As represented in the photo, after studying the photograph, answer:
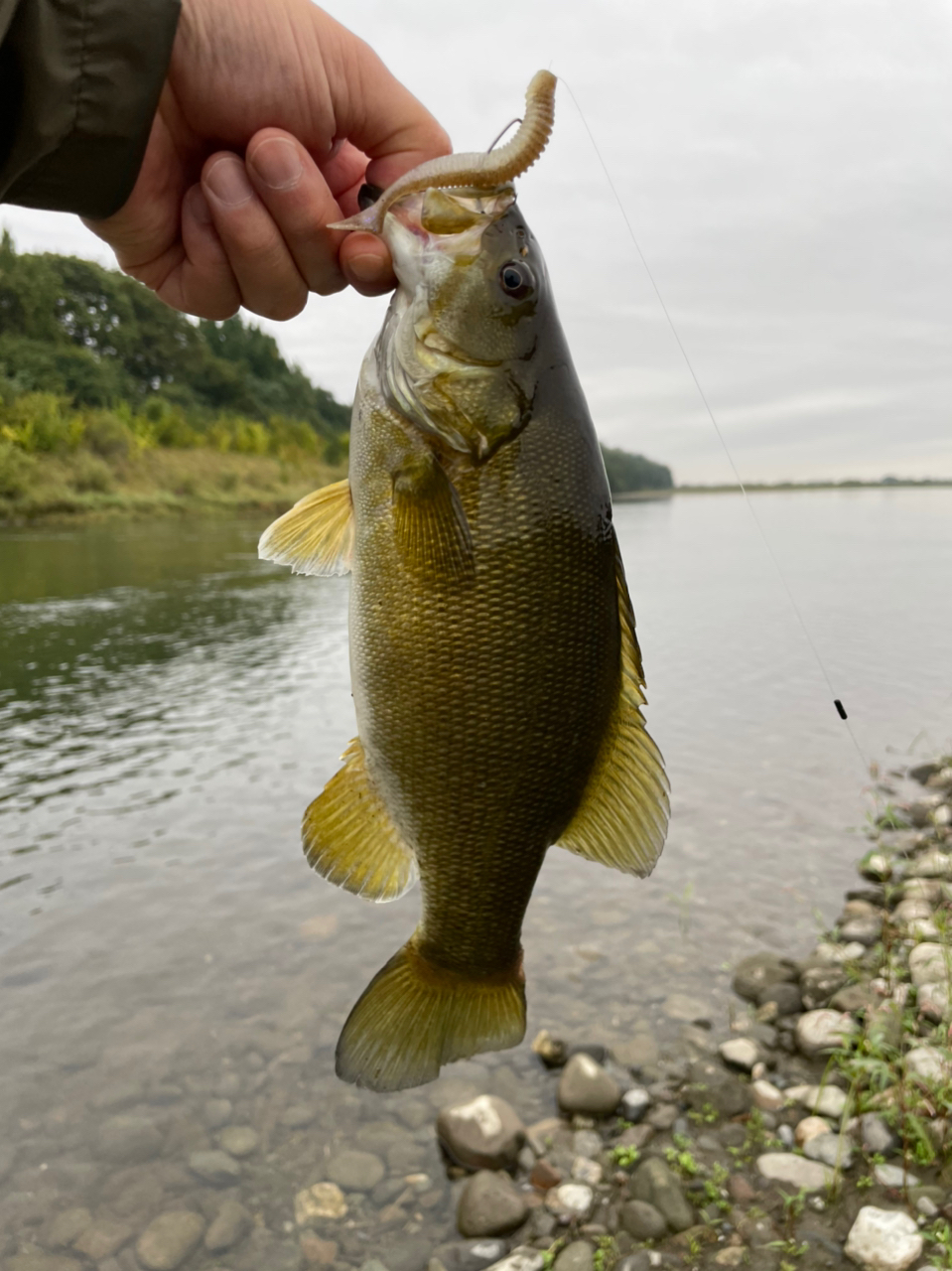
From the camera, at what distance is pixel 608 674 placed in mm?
1778

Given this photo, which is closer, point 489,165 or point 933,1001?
point 489,165

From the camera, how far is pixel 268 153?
2.05 m

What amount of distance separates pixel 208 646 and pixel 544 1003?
10.3m

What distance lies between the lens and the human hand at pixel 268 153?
209 cm

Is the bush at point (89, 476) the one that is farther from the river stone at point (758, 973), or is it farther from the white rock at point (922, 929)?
the white rock at point (922, 929)

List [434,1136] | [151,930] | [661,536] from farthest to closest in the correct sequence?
[661,536], [151,930], [434,1136]

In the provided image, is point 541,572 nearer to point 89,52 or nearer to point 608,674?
point 608,674

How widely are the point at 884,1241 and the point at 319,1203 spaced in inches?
92.6

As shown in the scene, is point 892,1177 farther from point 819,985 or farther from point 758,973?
point 758,973

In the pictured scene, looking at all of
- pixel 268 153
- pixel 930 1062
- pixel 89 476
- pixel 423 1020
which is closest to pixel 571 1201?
pixel 930 1062

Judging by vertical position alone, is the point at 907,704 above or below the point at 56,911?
below

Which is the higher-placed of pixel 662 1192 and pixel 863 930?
pixel 662 1192

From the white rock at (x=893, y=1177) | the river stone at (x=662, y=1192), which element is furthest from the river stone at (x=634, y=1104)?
the white rock at (x=893, y=1177)

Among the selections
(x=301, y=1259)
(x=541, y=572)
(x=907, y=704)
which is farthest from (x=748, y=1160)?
(x=907, y=704)
